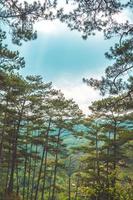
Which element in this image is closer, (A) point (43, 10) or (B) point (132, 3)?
(B) point (132, 3)

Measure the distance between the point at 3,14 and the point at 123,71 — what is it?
5.24 m

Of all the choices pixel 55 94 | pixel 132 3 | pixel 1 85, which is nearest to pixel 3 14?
pixel 132 3

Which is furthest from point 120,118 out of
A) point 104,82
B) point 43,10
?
point 43,10

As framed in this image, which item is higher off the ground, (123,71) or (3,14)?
(3,14)

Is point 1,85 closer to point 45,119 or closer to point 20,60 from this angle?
point 20,60

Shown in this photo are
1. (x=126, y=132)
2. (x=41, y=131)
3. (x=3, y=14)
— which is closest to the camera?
(x=3, y=14)

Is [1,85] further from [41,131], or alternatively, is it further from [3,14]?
[3,14]

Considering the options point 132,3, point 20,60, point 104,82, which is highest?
point 20,60

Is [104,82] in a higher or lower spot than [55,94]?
lower

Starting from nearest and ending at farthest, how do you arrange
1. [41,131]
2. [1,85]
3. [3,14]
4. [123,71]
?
[3,14], [123,71], [1,85], [41,131]

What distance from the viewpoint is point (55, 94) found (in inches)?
1526

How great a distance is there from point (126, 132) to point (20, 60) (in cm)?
1358

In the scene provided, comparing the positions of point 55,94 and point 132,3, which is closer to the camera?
point 132,3

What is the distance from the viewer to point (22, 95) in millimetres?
35594
